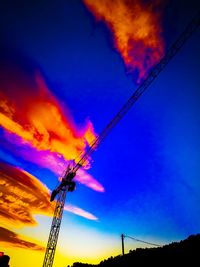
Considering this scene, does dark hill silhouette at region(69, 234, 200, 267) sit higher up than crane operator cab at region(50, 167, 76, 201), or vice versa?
crane operator cab at region(50, 167, 76, 201)

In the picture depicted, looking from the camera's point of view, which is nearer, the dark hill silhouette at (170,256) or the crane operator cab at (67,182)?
the dark hill silhouette at (170,256)

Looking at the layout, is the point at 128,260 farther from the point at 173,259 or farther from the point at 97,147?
the point at 97,147

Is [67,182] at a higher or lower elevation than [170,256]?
higher

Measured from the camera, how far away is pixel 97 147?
178 ft

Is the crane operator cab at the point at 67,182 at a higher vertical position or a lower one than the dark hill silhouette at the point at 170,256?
higher

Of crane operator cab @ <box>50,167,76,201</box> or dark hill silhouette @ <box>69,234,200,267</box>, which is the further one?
crane operator cab @ <box>50,167,76,201</box>

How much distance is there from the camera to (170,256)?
21.5 m

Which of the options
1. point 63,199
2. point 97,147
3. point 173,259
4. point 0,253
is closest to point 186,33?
point 97,147

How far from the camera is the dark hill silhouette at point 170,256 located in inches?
774

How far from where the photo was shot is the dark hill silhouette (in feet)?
64.5

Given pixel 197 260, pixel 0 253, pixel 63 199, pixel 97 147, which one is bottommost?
pixel 197 260

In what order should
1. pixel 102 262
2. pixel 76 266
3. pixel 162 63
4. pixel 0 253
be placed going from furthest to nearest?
1. pixel 0 253
2. pixel 162 63
3. pixel 76 266
4. pixel 102 262

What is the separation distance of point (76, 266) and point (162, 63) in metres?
39.0

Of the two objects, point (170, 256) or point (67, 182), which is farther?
point (67, 182)
